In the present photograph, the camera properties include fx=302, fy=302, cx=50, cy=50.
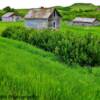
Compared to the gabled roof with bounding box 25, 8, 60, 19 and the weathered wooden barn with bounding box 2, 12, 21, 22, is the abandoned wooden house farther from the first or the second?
the gabled roof with bounding box 25, 8, 60, 19

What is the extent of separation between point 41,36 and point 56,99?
56.8ft

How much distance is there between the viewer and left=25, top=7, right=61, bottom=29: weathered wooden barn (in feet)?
188

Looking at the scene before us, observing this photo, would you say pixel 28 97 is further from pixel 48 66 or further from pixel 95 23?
pixel 95 23

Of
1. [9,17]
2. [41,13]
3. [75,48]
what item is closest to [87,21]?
[9,17]

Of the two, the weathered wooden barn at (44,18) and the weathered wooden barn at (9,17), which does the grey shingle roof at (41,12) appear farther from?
the weathered wooden barn at (9,17)

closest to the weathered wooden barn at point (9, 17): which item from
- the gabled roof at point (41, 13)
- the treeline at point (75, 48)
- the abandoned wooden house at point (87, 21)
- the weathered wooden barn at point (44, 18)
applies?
the abandoned wooden house at point (87, 21)

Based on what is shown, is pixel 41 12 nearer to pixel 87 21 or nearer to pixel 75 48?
pixel 75 48

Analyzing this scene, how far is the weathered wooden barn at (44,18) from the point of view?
188ft

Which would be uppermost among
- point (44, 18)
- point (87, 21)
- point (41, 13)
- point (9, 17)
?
point (41, 13)

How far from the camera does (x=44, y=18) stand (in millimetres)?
57031

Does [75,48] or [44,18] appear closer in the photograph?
[75,48]

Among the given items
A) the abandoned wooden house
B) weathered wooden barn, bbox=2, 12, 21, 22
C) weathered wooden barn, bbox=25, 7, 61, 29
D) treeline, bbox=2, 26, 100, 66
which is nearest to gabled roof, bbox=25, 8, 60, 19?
weathered wooden barn, bbox=25, 7, 61, 29

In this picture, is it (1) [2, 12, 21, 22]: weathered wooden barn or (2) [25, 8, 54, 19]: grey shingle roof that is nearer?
(2) [25, 8, 54, 19]: grey shingle roof

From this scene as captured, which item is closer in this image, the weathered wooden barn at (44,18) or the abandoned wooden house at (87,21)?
the weathered wooden barn at (44,18)
